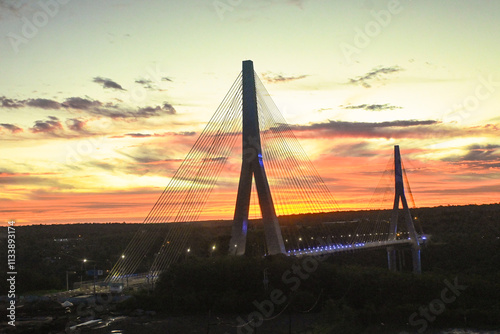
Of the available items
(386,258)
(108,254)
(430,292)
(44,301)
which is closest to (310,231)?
(386,258)

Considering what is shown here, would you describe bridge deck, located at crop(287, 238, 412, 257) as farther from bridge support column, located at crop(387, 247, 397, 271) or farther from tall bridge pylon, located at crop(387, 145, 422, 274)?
bridge support column, located at crop(387, 247, 397, 271)

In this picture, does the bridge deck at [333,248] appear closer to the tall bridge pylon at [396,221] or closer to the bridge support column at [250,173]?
the tall bridge pylon at [396,221]

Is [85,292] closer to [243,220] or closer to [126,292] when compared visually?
[126,292]

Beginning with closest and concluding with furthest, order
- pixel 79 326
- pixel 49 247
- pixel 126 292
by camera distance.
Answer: pixel 79 326, pixel 126 292, pixel 49 247

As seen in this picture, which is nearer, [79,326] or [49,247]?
[79,326]

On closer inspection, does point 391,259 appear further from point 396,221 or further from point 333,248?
point 333,248

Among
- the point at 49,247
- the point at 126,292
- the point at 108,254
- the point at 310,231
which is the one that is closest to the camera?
the point at 126,292

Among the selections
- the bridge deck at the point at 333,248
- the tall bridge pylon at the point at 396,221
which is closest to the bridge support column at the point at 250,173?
the bridge deck at the point at 333,248

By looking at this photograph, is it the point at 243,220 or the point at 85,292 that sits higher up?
the point at 243,220
